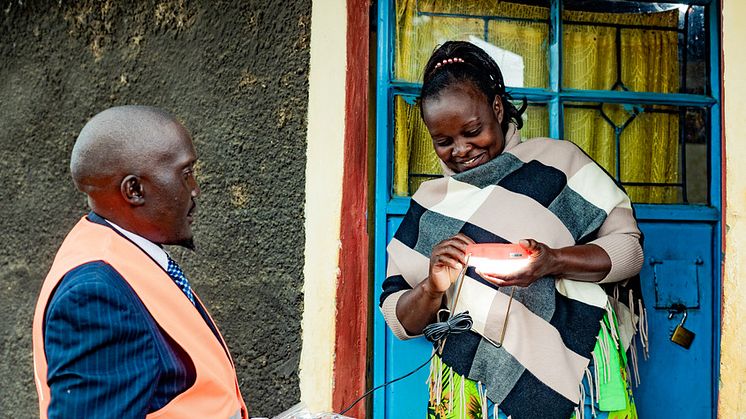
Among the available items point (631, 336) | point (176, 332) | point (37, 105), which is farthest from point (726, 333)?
point (37, 105)

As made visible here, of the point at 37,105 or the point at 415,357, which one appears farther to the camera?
the point at 37,105

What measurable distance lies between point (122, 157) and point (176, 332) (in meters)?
A: 0.35

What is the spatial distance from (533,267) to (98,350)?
0.99 metres

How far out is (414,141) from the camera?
2.82m

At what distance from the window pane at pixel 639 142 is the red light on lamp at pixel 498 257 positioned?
1150 mm

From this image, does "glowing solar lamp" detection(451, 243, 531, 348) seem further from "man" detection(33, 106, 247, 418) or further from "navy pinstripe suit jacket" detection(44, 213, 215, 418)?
"navy pinstripe suit jacket" detection(44, 213, 215, 418)

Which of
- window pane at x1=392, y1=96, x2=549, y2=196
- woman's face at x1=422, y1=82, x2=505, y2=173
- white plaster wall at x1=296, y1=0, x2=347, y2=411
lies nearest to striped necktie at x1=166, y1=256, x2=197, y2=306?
woman's face at x1=422, y1=82, x2=505, y2=173

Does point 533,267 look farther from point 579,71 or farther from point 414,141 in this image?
point 579,71

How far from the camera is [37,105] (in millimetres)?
3582

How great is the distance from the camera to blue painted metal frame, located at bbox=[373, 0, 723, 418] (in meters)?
2.73

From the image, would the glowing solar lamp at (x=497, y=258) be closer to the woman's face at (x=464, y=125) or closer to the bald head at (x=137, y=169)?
the woman's face at (x=464, y=125)

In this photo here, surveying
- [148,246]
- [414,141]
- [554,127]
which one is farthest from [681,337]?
[148,246]

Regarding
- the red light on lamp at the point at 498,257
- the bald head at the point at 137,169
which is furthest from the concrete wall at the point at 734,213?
the bald head at the point at 137,169

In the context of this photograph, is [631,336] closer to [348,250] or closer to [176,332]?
[348,250]
